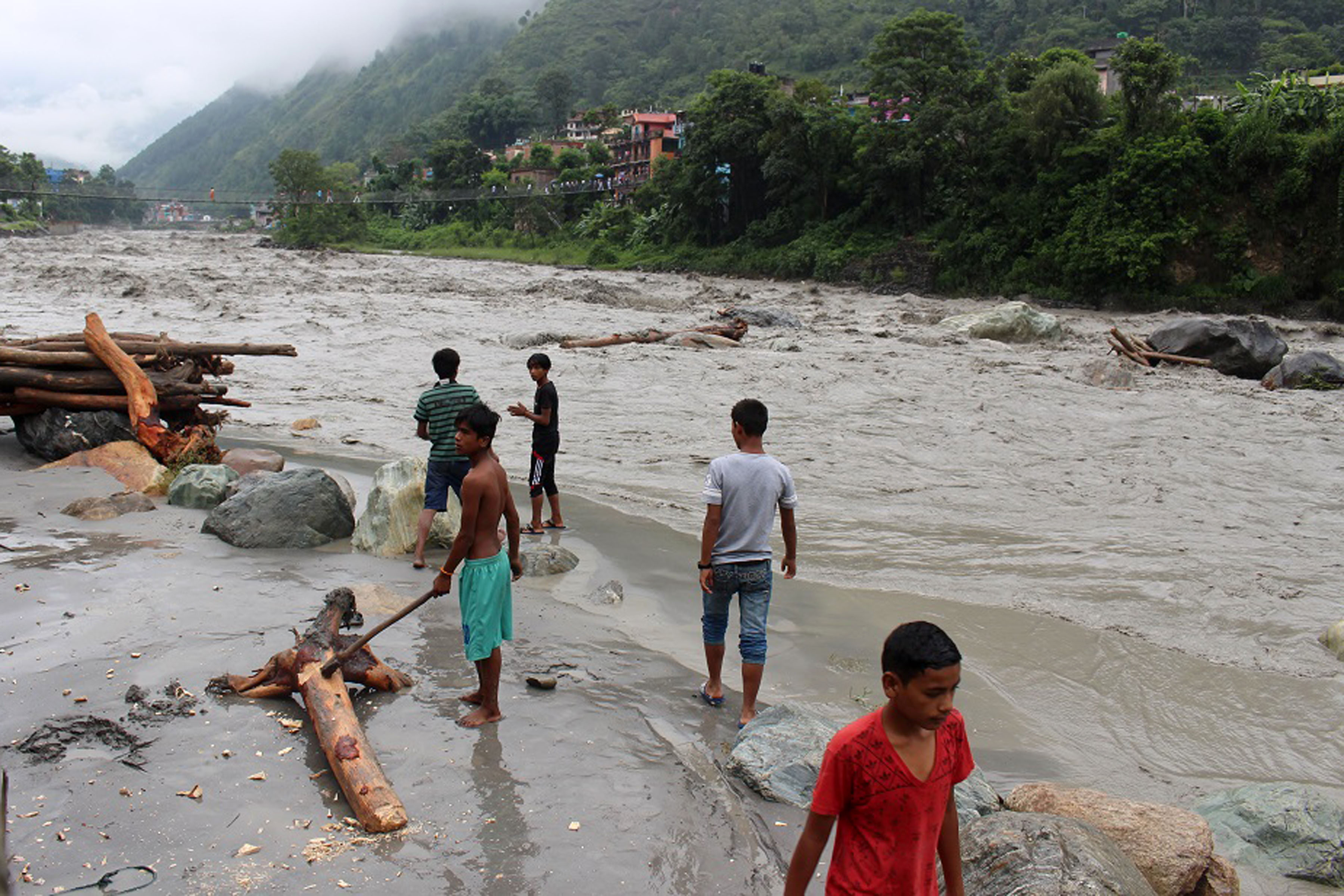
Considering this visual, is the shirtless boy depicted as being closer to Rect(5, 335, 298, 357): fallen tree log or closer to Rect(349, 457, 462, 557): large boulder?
Rect(349, 457, 462, 557): large boulder

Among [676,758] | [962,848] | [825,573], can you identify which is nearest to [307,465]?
[825,573]

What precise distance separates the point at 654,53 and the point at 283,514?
133 meters

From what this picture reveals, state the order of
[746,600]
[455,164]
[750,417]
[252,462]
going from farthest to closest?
[455,164]
[252,462]
[746,600]
[750,417]

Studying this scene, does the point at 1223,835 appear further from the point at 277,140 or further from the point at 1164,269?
the point at 277,140

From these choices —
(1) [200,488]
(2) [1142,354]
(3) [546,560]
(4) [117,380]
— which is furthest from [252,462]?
(2) [1142,354]

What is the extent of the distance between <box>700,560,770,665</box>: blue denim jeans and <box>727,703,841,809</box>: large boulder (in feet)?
1.09

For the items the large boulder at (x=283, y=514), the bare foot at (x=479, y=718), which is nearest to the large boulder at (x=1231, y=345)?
the large boulder at (x=283, y=514)

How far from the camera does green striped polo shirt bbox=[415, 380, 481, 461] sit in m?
7.07

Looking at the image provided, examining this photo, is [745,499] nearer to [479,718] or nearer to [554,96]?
[479,718]

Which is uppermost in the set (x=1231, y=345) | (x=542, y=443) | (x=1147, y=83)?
(x=1147, y=83)

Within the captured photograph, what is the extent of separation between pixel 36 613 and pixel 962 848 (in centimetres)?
483

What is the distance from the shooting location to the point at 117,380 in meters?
9.80

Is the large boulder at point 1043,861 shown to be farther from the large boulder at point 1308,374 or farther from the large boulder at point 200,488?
the large boulder at point 1308,374

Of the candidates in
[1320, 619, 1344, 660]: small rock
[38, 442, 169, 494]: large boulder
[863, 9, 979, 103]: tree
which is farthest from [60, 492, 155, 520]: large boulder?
[863, 9, 979, 103]: tree
